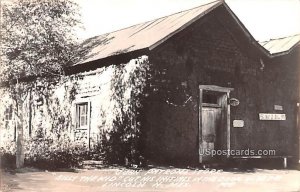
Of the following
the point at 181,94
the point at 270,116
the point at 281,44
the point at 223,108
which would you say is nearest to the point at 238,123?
the point at 223,108

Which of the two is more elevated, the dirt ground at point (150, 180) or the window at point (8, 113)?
the window at point (8, 113)

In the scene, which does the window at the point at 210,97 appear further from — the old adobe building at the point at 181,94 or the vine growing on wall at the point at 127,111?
the vine growing on wall at the point at 127,111

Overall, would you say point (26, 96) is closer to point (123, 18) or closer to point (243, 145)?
point (123, 18)

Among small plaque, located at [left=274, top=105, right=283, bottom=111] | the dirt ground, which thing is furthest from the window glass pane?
small plaque, located at [left=274, top=105, right=283, bottom=111]

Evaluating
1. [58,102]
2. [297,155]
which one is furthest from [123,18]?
[297,155]

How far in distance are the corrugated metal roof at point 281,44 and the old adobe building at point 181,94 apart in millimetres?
165

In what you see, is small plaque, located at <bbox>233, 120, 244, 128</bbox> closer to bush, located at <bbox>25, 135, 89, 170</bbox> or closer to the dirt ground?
the dirt ground

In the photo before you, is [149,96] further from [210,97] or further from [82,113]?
[210,97]

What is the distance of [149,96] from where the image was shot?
5.00 metres

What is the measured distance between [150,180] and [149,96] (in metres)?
0.94

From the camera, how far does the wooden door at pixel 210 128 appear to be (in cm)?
570

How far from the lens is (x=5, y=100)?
4.09 metres

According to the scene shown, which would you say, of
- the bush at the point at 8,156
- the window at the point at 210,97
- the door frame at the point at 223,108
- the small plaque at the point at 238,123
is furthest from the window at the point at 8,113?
the small plaque at the point at 238,123

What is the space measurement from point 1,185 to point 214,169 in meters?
2.22
